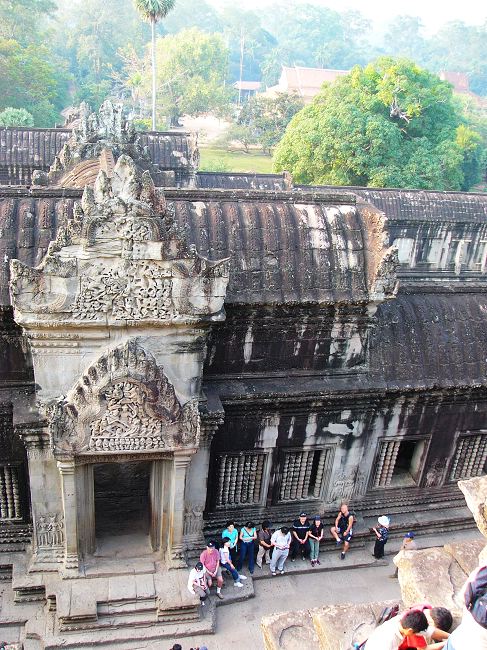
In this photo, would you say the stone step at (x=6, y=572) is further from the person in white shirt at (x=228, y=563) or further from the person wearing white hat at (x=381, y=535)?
the person wearing white hat at (x=381, y=535)

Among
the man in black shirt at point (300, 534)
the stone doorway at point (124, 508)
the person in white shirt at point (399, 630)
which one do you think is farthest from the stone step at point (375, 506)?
the person in white shirt at point (399, 630)

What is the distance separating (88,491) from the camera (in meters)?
11.4

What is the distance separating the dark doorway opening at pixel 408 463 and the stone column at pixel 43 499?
7594 millimetres

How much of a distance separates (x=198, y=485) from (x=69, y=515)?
2.49 meters

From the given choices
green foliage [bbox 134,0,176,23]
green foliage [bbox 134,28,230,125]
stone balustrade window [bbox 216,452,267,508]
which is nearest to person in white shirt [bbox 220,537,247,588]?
stone balustrade window [bbox 216,452,267,508]

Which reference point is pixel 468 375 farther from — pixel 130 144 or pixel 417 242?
pixel 417 242

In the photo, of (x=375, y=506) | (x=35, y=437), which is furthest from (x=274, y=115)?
(x=35, y=437)

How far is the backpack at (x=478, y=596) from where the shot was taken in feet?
14.4

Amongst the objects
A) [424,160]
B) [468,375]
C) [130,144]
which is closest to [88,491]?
[468,375]

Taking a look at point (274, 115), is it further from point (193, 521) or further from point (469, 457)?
point (193, 521)

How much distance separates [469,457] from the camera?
14.6 metres

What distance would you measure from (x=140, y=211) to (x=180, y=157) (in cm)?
2287

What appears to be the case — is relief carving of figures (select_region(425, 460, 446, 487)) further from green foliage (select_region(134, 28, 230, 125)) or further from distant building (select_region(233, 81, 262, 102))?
distant building (select_region(233, 81, 262, 102))

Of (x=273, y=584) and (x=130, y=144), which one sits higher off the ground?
(x=130, y=144)
